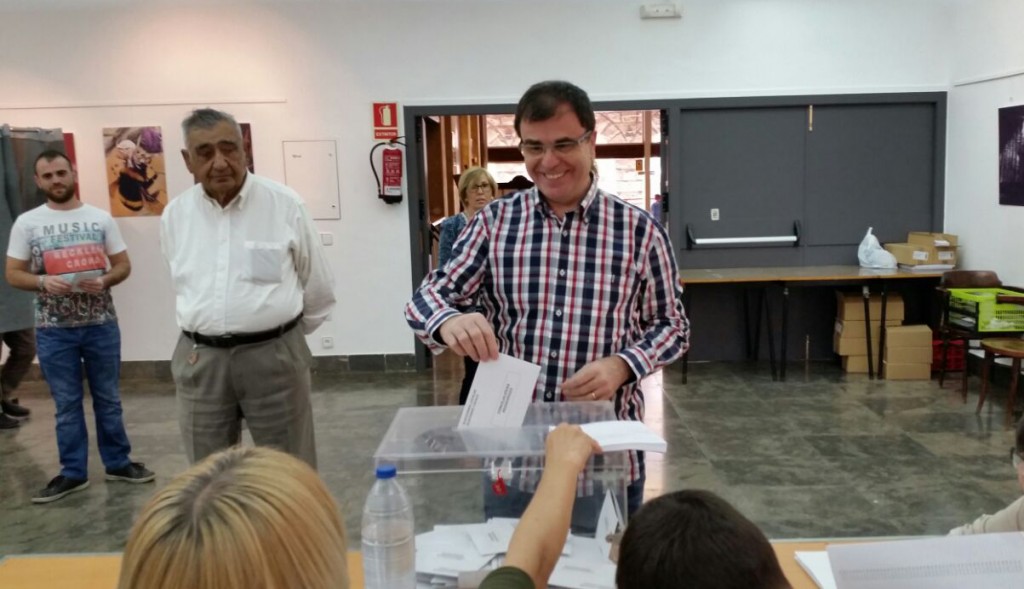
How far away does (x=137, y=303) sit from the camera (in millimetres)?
6027

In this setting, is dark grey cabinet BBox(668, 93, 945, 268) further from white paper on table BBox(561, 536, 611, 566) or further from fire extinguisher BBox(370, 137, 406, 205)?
white paper on table BBox(561, 536, 611, 566)

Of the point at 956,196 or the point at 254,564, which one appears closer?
the point at 254,564

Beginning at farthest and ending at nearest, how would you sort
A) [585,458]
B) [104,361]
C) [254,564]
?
[104,361] < [585,458] < [254,564]

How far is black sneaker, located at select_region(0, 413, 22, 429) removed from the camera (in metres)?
4.82

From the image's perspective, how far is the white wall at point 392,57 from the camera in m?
5.75

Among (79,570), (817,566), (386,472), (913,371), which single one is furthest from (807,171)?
(79,570)

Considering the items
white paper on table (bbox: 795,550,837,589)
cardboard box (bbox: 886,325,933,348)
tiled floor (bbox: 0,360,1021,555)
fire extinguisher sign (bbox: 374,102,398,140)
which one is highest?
fire extinguisher sign (bbox: 374,102,398,140)

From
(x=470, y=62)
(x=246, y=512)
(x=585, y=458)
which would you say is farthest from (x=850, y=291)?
(x=246, y=512)

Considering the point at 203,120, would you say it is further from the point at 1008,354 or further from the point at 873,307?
the point at 873,307

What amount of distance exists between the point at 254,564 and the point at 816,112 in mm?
6041

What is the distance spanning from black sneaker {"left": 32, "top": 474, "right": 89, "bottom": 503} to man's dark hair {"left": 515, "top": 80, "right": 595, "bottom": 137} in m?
3.31

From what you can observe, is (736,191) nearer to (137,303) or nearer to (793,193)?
(793,193)

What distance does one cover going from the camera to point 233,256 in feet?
8.11

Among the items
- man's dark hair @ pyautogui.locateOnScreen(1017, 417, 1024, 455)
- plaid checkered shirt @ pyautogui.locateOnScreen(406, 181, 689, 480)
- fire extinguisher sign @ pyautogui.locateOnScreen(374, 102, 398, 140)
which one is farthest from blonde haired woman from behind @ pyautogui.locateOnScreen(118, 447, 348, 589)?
fire extinguisher sign @ pyautogui.locateOnScreen(374, 102, 398, 140)
